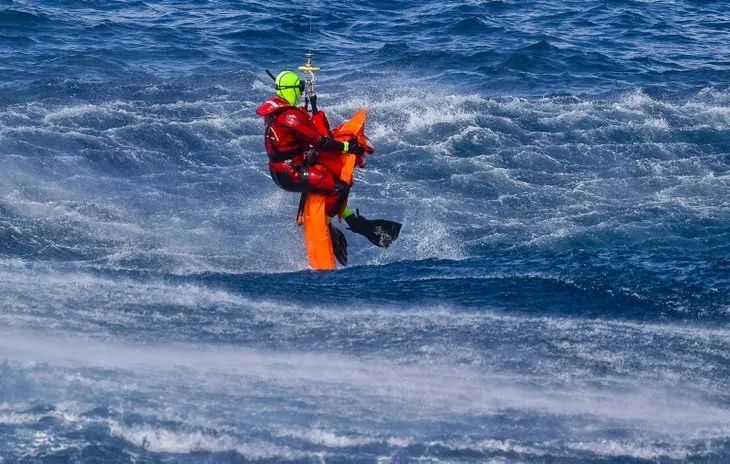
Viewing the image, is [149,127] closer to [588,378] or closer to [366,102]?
[366,102]

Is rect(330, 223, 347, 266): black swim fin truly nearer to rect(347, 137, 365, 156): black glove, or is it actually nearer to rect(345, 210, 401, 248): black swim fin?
rect(345, 210, 401, 248): black swim fin

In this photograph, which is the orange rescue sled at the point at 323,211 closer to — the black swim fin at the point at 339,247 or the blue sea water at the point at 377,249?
the black swim fin at the point at 339,247

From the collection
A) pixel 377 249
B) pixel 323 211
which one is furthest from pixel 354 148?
pixel 377 249

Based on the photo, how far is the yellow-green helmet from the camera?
1009 centimetres

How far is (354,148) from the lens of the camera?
1033cm

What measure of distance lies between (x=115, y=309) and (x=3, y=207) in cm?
359

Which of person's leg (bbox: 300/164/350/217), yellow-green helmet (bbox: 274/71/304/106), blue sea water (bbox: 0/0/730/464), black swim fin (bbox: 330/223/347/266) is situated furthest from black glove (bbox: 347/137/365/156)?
blue sea water (bbox: 0/0/730/464)

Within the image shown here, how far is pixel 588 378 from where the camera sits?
22.9 feet

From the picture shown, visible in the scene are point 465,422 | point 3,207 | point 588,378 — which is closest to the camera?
point 465,422

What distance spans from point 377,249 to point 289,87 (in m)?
2.09

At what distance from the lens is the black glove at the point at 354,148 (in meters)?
10.3

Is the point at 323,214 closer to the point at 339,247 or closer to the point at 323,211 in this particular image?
the point at 323,211

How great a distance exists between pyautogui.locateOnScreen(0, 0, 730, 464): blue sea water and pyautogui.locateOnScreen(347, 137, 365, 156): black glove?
116 centimetres

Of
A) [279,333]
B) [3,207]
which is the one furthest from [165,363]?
[3,207]
